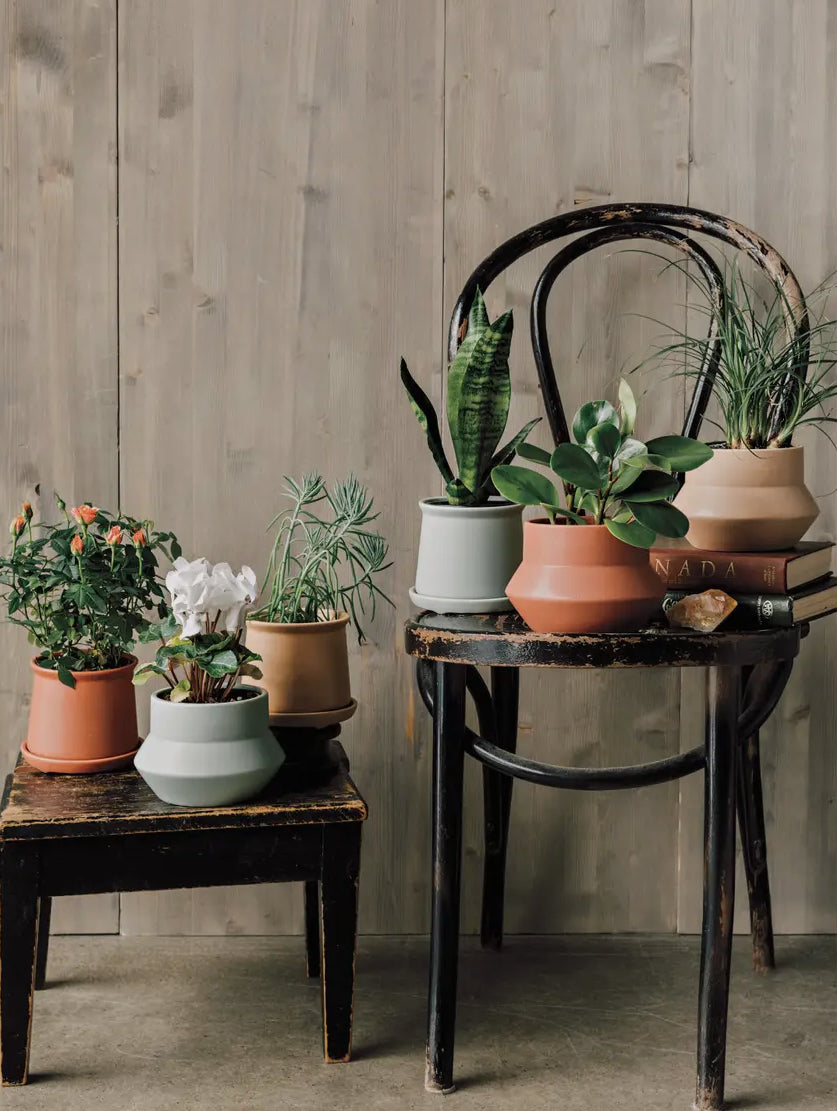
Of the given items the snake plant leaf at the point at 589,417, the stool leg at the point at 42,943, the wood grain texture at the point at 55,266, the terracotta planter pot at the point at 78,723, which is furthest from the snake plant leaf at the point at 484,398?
the stool leg at the point at 42,943

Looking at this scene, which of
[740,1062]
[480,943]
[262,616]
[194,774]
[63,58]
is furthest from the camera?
[480,943]

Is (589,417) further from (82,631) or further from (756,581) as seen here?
(82,631)

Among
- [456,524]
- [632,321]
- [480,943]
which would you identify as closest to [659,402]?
[632,321]

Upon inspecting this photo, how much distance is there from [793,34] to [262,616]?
1.33 m

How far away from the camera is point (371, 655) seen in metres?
2.15

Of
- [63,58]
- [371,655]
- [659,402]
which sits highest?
[63,58]

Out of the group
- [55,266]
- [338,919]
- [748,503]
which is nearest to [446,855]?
[338,919]

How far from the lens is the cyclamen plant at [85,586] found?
1743mm

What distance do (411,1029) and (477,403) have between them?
0.94 meters

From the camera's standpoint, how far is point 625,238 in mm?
2018

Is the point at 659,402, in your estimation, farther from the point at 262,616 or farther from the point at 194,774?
the point at 194,774

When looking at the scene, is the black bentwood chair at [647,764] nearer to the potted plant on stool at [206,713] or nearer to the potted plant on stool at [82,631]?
the potted plant on stool at [206,713]

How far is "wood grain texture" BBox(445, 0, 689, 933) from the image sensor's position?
207 cm

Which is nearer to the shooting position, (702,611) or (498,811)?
(702,611)
